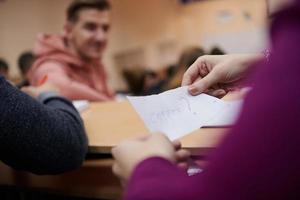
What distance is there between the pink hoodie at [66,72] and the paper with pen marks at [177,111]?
1.06 metres

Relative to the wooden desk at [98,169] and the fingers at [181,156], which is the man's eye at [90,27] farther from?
the fingers at [181,156]

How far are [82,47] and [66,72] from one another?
321 millimetres

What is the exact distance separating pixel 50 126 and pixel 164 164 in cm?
38

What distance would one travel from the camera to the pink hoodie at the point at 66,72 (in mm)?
1682

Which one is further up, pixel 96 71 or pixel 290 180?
pixel 290 180

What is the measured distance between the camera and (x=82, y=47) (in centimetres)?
218

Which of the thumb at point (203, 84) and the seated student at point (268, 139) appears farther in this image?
the thumb at point (203, 84)

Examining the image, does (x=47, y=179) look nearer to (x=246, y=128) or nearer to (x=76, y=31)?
(x=246, y=128)

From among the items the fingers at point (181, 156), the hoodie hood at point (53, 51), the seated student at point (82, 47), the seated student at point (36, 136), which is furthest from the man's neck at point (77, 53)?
the fingers at point (181, 156)

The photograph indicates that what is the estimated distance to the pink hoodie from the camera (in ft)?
5.52

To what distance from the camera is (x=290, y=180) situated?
0.31 metres

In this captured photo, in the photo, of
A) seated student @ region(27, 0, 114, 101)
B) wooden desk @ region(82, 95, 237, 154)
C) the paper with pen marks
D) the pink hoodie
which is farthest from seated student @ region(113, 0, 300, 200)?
seated student @ region(27, 0, 114, 101)

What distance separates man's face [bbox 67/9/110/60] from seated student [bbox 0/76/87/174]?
1419mm

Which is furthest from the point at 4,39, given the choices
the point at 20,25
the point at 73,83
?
the point at 73,83
